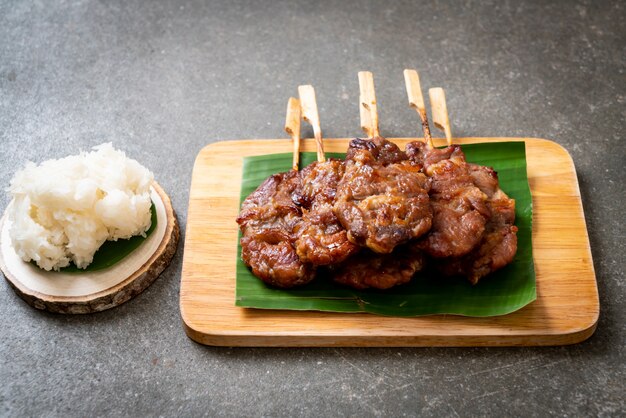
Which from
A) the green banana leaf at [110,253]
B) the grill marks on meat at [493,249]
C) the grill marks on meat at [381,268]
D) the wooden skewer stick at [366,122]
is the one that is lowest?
the green banana leaf at [110,253]

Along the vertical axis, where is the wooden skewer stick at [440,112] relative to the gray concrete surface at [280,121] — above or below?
above

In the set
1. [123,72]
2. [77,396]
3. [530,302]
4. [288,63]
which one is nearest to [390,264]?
[530,302]

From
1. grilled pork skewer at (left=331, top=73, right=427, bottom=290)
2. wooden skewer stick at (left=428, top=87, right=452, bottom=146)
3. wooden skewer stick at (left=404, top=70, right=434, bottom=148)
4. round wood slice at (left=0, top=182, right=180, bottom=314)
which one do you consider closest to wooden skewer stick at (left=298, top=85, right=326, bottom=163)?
grilled pork skewer at (left=331, top=73, right=427, bottom=290)

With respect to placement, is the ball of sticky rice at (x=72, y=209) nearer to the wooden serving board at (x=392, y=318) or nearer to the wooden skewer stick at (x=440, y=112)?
the wooden serving board at (x=392, y=318)

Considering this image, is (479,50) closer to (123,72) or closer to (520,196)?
(520,196)

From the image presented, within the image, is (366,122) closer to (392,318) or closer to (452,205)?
(452,205)

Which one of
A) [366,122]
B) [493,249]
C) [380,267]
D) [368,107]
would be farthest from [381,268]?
[368,107]

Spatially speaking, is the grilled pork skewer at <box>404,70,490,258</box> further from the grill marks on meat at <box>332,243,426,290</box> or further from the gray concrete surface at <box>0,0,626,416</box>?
the gray concrete surface at <box>0,0,626,416</box>

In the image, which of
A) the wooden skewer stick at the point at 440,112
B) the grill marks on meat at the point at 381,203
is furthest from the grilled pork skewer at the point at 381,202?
the wooden skewer stick at the point at 440,112
